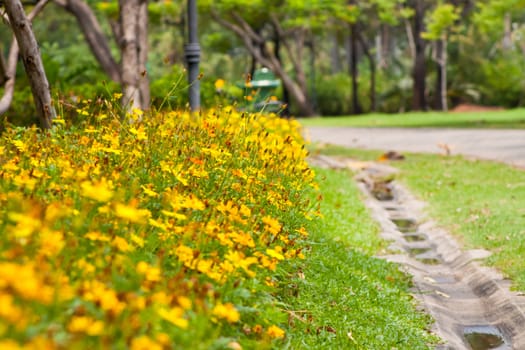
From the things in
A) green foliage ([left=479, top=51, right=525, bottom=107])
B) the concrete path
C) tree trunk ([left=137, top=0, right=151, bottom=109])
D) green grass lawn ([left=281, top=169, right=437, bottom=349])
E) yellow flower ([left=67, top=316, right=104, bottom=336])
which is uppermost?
yellow flower ([left=67, top=316, right=104, bottom=336])

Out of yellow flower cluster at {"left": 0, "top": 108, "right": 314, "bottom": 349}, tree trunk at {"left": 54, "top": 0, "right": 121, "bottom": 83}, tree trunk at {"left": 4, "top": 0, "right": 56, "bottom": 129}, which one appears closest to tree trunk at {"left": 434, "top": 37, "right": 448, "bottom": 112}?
tree trunk at {"left": 54, "top": 0, "right": 121, "bottom": 83}

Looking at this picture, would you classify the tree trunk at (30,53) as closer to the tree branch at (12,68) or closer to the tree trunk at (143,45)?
the tree branch at (12,68)

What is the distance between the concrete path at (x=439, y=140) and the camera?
17.4 meters

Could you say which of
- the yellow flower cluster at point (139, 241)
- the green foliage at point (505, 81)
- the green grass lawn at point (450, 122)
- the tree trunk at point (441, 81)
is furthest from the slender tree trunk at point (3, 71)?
the green foliage at point (505, 81)

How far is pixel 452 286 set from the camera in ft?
25.6

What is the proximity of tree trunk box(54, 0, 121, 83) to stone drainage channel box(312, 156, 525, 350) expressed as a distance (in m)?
9.61

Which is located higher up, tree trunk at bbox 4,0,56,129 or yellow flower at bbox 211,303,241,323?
tree trunk at bbox 4,0,56,129

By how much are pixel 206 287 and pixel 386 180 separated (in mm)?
11039

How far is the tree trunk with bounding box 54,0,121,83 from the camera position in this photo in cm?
1969

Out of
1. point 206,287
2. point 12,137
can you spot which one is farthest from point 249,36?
point 206,287

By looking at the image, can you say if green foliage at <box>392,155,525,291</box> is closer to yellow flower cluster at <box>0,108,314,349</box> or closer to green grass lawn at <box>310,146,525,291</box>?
green grass lawn at <box>310,146,525,291</box>

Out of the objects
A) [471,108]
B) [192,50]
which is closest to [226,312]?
[192,50]

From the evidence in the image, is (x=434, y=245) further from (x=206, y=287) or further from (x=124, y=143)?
(x=206, y=287)

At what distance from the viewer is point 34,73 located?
7.62m
